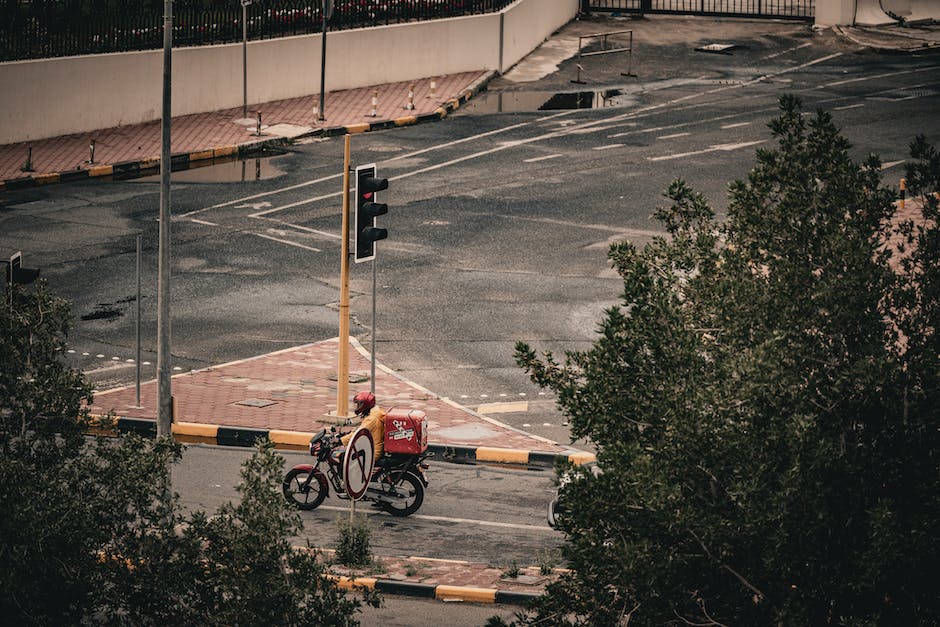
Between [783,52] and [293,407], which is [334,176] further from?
[783,52]

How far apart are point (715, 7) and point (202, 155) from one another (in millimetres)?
24207

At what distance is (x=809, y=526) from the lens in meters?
8.74

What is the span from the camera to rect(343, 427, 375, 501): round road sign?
1470cm

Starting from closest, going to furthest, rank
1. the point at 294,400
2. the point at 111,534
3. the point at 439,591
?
the point at 111,534
the point at 439,591
the point at 294,400

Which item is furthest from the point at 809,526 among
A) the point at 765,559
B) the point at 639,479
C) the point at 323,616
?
the point at 323,616

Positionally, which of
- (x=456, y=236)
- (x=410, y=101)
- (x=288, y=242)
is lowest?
(x=288, y=242)

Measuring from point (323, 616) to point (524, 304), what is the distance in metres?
15.7

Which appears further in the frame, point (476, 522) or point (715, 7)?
point (715, 7)

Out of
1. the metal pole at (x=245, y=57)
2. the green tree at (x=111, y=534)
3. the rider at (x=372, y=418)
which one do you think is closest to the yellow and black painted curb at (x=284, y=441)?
the rider at (x=372, y=418)

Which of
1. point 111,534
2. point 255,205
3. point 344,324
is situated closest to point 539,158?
point 255,205

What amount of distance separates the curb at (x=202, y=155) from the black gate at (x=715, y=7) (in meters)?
12.7

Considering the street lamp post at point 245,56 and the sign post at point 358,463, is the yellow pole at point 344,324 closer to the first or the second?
the sign post at point 358,463

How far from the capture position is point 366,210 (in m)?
19.0

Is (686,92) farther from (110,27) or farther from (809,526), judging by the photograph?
(809,526)
